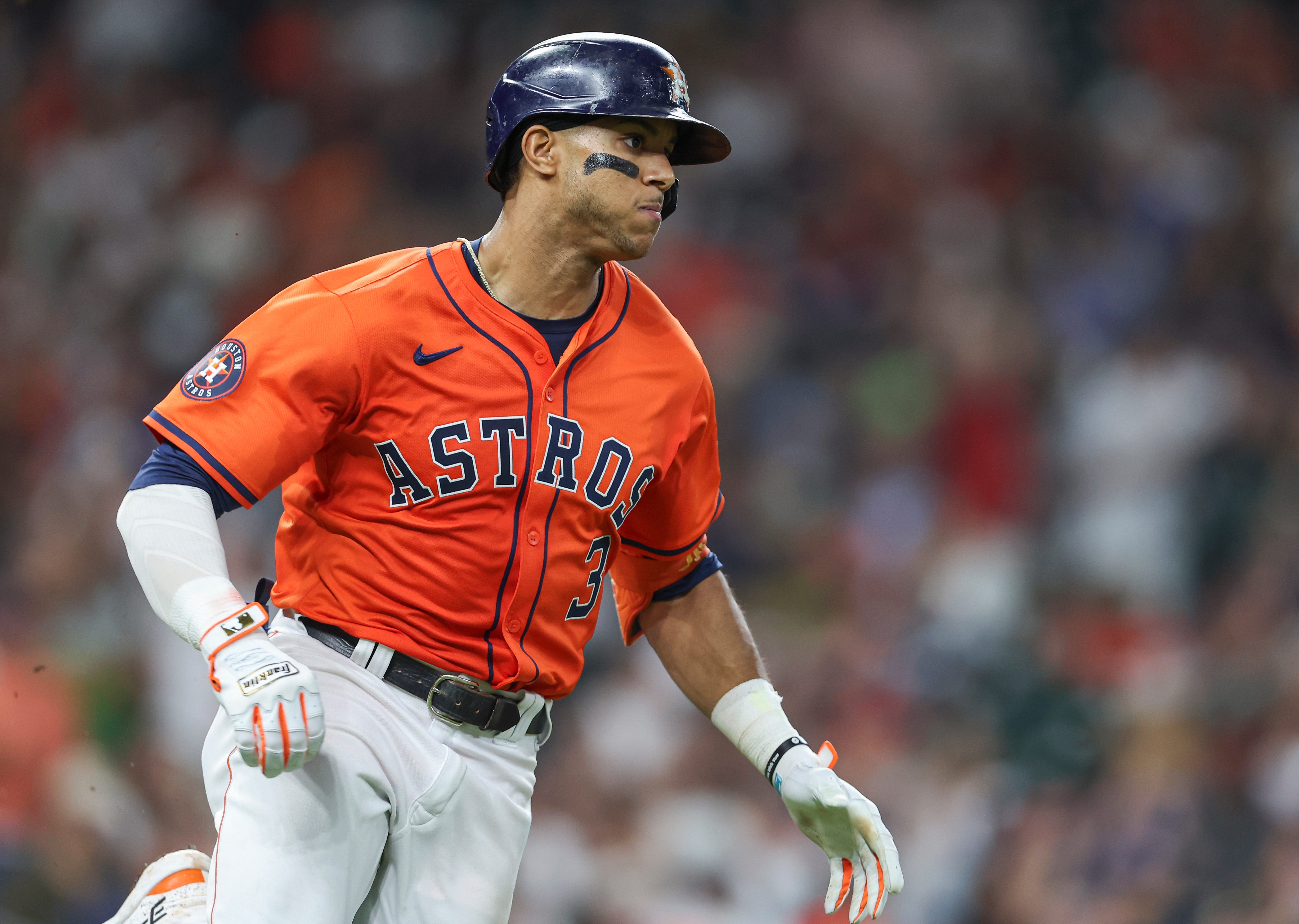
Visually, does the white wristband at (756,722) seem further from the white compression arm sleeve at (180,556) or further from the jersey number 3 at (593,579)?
the white compression arm sleeve at (180,556)

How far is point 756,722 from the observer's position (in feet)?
10.3

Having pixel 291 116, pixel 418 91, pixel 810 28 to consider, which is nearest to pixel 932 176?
pixel 810 28

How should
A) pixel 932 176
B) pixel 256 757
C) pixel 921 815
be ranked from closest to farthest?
1. pixel 256 757
2. pixel 921 815
3. pixel 932 176

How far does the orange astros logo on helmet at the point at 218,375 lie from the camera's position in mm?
2584

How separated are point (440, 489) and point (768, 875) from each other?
3.07 meters

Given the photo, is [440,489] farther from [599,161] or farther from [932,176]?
[932,176]

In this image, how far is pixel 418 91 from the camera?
24.9ft

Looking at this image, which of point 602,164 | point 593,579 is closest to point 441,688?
point 593,579

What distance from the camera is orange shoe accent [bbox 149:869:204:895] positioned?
2.97 meters

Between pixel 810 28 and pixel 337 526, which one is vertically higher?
pixel 810 28

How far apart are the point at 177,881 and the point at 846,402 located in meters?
4.37

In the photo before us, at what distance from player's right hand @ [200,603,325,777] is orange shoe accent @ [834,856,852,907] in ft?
4.02

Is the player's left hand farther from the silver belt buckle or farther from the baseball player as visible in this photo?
the silver belt buckle

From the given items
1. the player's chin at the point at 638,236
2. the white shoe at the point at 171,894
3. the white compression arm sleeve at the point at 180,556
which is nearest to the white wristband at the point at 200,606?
the white compression arm sleeve at the point at 180,556
